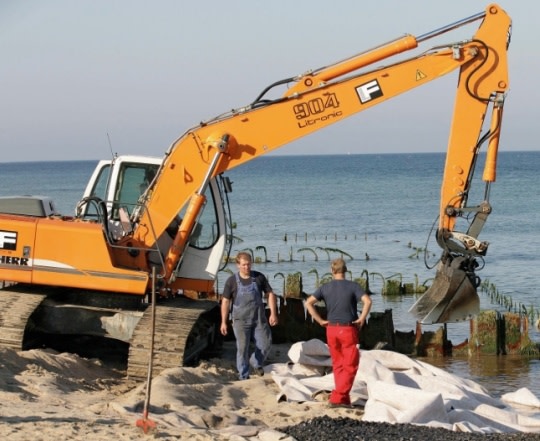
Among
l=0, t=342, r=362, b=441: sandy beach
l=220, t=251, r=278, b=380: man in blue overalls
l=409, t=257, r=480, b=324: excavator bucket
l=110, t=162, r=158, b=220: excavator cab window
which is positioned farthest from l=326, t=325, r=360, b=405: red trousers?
l=110, t=162, r=158, b=220: excavator cab window

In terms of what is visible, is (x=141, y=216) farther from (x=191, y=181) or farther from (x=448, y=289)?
(x=448, y=289)

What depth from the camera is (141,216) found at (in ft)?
51.8

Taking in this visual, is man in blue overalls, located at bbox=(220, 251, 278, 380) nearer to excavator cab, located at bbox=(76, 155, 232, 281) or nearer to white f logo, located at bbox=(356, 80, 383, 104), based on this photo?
excavator cab, located at bbox=(76, 155, 232, 281)

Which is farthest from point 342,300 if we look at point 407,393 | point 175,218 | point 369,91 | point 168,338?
point 175,218

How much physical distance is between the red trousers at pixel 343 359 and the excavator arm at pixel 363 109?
2.64 m

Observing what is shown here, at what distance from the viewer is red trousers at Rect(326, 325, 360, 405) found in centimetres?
1316

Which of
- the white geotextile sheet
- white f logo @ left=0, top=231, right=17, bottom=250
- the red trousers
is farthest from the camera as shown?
white f logo @ left=0, top=231, right=17, bottom=250

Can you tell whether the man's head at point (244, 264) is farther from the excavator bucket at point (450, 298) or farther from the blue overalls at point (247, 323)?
the excavator bucket at point (450, 298)

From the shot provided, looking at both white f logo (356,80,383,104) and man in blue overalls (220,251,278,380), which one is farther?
white f logo (356,80,383,104)

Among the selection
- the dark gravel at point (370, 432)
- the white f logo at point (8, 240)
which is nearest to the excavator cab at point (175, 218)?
the white f logo at point (8, 240)

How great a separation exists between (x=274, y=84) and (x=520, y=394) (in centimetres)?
506

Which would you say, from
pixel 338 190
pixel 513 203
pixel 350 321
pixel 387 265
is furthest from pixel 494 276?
pixel 338 190

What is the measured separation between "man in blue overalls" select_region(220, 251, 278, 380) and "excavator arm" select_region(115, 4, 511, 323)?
1.11 m

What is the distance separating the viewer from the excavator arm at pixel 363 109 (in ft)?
50.5
